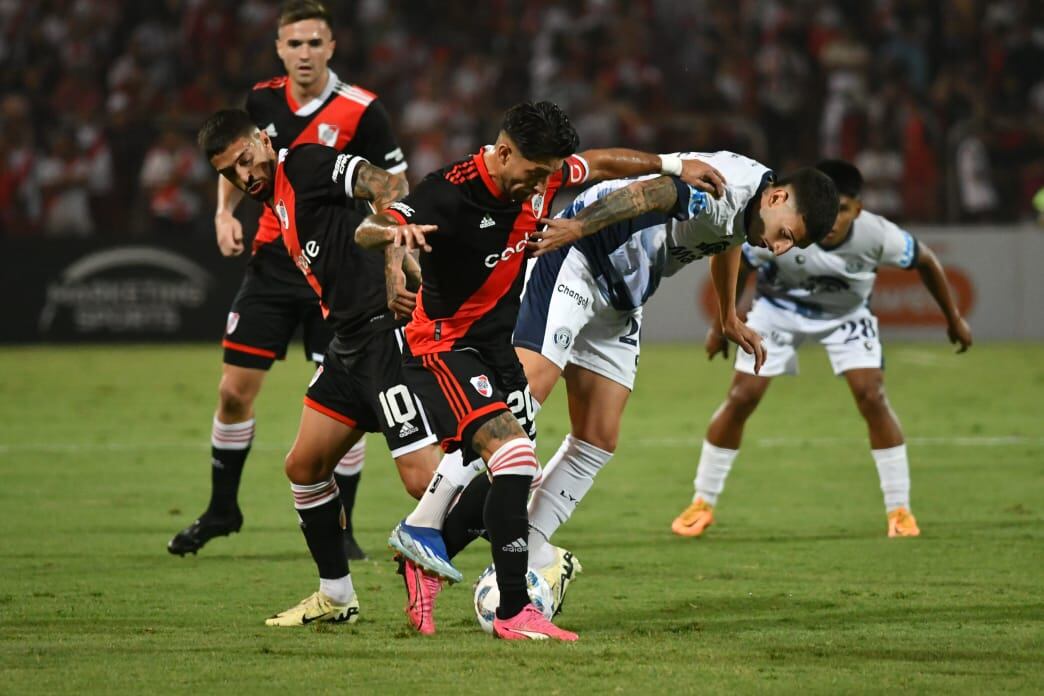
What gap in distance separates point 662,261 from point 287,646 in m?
2.43

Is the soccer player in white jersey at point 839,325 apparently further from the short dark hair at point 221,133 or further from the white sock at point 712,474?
the short dark hair at point 221,133

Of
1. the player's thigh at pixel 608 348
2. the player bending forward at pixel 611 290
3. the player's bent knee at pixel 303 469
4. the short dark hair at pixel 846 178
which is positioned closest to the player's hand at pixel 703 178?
the player bending forward at pixel 611 290

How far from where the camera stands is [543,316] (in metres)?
6.75

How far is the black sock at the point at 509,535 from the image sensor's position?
5.49m

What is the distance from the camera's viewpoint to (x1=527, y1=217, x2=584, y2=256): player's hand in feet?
18.1

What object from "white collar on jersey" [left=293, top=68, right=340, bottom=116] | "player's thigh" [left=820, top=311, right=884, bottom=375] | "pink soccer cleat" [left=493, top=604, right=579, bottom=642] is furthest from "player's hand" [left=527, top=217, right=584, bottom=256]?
"player's thigh" [left=820, top=311, right=884, bottom=375]

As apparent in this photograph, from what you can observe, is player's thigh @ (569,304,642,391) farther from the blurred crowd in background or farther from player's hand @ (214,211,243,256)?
the blurred crowd in background

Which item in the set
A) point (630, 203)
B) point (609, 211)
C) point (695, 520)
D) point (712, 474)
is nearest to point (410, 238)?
point (609, 211)

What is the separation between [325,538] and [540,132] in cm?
184

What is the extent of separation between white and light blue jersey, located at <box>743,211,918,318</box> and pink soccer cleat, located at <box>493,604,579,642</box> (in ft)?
12.0

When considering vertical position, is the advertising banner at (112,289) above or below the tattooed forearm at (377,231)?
below

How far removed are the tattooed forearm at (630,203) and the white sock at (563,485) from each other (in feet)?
3.88

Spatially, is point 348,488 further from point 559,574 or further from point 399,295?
point 399,295

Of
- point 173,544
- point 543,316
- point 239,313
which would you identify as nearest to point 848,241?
point 543,316
